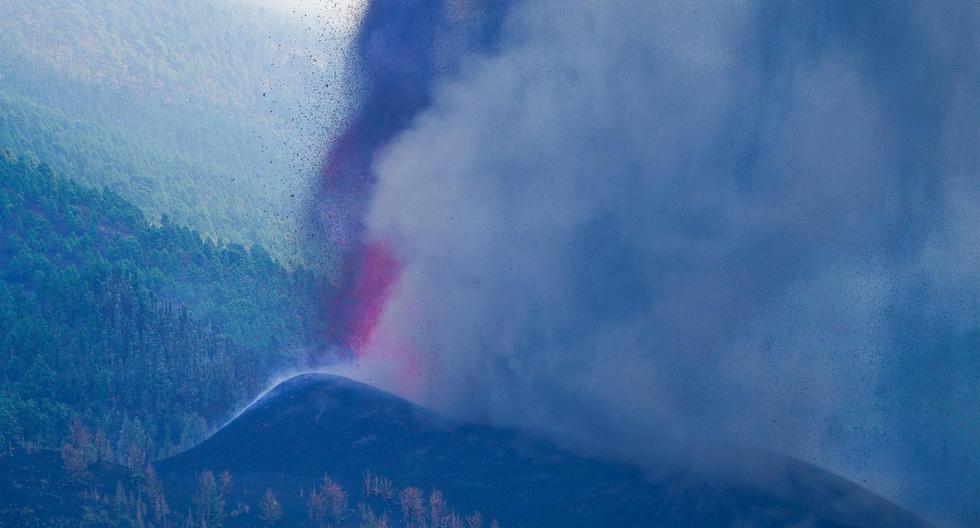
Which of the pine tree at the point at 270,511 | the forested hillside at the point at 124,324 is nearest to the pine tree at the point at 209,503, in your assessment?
the pine tree at the point at 270,511

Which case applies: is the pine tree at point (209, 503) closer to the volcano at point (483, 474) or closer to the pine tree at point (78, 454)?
the volcano at point (483, 474)

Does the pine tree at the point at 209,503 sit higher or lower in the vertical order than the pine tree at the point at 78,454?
lower

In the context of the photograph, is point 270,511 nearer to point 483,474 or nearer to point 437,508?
point 437,508

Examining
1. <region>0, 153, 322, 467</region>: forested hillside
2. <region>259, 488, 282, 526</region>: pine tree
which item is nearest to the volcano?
<region>259, 488, 282, 526</region>: pine tree

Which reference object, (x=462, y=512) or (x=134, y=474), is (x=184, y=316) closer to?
(x=134, y=474)

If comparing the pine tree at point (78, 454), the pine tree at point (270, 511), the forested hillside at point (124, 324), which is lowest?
the pine tree at point (270, 511)

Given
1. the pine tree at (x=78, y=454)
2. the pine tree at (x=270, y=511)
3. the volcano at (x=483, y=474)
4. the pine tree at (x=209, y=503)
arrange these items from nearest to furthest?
the pine tree at (x=209, y=503) < the pine tree at (x=270, y=511) < the pine tree at (x=78, y=454) < the volcano at (x=483, y=474)
